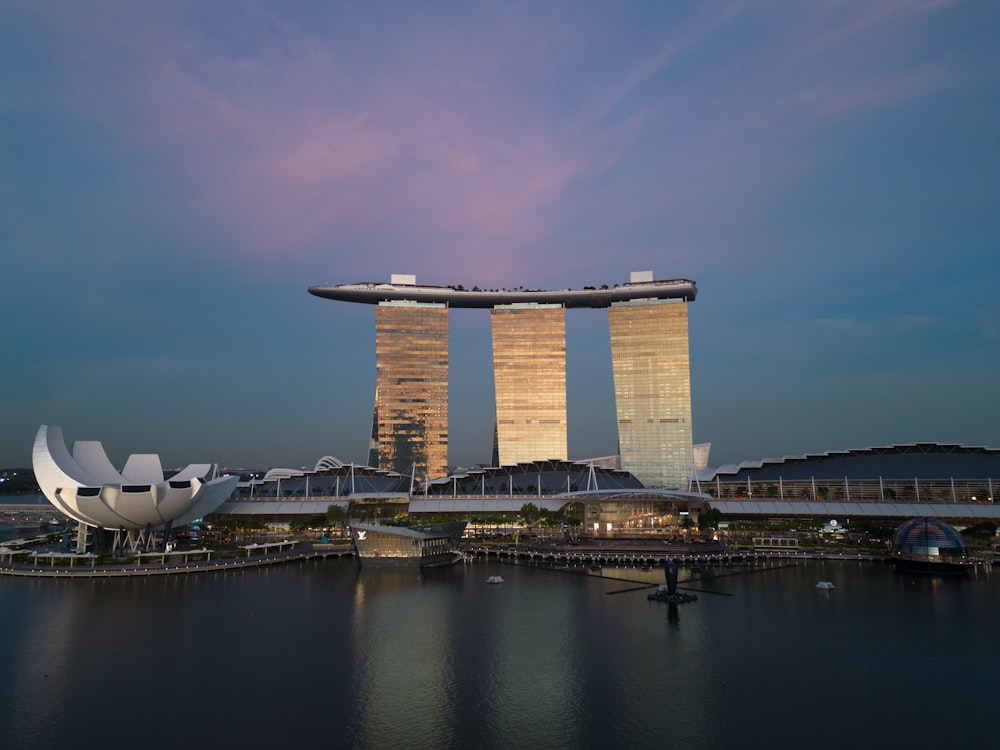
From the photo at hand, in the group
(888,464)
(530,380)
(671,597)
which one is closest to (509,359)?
(530,380)

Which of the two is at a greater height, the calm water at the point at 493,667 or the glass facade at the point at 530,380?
the glass facade at the point at 530,380

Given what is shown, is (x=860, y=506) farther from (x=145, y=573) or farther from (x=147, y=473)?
(x=147, y=473)

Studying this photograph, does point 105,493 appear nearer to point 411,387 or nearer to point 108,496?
point 108,496

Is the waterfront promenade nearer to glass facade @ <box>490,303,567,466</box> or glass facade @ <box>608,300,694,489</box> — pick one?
glass facade @ <box>490,303,567,466</box>

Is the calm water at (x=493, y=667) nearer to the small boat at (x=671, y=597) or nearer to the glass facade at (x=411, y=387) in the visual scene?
the small boat at (x=671, y=597)

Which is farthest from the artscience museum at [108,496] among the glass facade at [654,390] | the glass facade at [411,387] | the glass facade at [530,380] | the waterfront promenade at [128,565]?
the glass facade at [654,390]

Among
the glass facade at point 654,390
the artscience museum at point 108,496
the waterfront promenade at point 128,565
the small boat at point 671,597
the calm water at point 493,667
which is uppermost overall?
the glass facade at point 654,390

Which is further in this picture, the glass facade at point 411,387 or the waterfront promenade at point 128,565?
the glass facade at point 411,387
